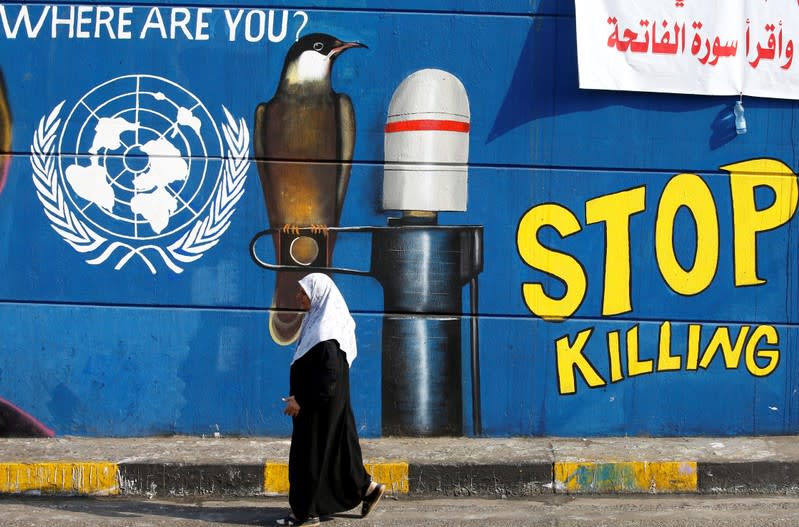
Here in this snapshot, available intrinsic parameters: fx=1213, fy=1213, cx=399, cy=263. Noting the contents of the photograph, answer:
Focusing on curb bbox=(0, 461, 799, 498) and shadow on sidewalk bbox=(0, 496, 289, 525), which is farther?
curb bbox=(0, 461, 799, 498)

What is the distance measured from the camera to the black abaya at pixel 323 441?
5.96 metres

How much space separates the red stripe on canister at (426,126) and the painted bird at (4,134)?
7.65 ft

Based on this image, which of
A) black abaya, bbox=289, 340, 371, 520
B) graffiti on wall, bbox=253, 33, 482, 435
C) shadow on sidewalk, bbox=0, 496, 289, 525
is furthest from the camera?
graffiti on wall, bbox=253, 33, 482, 435

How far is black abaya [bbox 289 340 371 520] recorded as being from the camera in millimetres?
5961

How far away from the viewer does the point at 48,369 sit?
7.50 meters

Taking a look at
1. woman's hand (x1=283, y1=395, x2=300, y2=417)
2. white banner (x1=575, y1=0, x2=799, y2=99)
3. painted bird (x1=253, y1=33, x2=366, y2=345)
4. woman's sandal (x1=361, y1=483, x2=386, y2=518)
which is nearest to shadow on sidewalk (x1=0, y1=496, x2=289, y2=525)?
woman's sandal (x1=361, y1=483, x2=386, y2=518)

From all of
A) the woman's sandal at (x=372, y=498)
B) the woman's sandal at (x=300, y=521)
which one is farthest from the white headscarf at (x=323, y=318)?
the woman's sandal at (x=300, y=521)

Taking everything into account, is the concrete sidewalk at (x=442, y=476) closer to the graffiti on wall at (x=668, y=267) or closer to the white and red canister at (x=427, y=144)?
the graffiti on wall at (x=668, y=267)

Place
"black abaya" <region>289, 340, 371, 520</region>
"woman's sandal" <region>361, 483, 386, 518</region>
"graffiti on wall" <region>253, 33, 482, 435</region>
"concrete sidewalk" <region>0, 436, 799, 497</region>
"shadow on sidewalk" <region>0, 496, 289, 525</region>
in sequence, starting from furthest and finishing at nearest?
"graffiti on wall" <region>253, 33, 482, 435</region>, "concrete sidewalk" <region>0, 436, 799, 497</region>, "shadow on sidewalk" <region>0, 496, 289, 525</region>, "woman's sandal" <region>361, 483, 386, 518</region>, "black abaya" <region>289, 340, 371, 520</region>

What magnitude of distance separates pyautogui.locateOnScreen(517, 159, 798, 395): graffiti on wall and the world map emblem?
1.91 metres

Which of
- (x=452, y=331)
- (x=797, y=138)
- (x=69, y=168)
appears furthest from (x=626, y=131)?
(x=69, y=168)

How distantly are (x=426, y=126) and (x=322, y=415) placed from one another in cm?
215

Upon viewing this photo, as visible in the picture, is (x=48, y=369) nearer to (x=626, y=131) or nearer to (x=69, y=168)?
(x=69, y=168)

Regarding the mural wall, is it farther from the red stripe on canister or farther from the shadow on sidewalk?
the shadow on sidewalk
